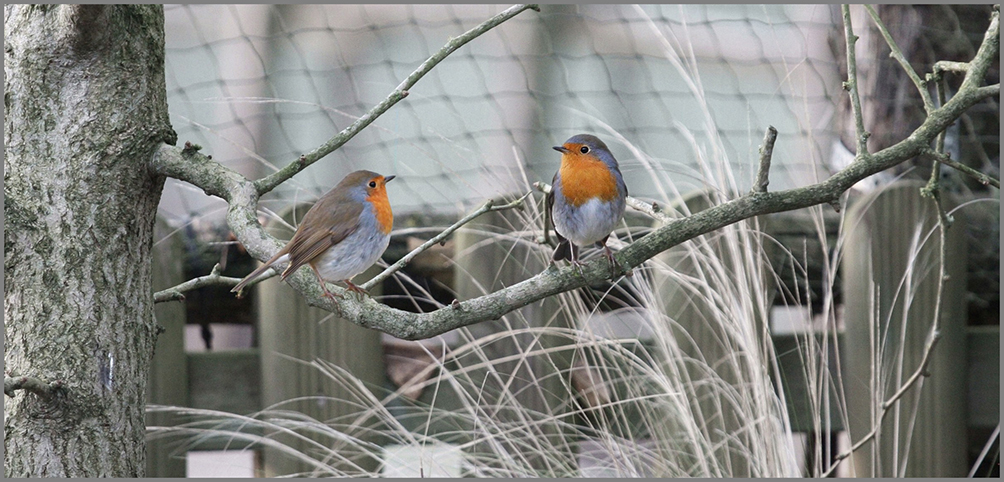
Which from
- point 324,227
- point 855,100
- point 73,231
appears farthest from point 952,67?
point 73,231

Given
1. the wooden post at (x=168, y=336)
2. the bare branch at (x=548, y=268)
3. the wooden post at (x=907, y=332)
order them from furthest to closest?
the wooden post at (x=907, y=332) → the wooden post at (x=168, y=336) → the bare branch at (x=548, y=268)

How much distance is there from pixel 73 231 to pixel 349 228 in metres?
0.46

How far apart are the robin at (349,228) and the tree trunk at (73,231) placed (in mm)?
229

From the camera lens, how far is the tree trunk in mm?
1325

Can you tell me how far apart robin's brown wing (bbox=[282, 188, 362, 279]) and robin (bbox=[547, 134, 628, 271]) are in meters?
0.42

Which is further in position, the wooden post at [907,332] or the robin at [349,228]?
the wooden post at [907,332]

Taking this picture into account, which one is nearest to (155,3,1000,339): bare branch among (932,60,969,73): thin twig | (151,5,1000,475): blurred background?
(932,60,969,73): thin twig

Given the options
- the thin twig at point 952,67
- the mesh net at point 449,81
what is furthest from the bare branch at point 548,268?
the mesh net at point 449,81

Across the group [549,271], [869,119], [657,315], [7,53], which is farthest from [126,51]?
[869,119]

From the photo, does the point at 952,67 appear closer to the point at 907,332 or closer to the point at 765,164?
the point at 765,164

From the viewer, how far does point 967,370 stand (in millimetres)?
2570

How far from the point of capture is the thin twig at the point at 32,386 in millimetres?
1197

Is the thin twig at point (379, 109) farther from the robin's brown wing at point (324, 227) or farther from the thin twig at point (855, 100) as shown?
the thin twig at point (855, 100)

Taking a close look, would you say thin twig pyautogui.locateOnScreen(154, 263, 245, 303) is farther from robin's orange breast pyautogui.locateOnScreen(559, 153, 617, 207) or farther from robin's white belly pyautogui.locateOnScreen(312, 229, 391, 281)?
robin's orange breast pyautogui.locateOnScreen(559, 153, 617, 207)
